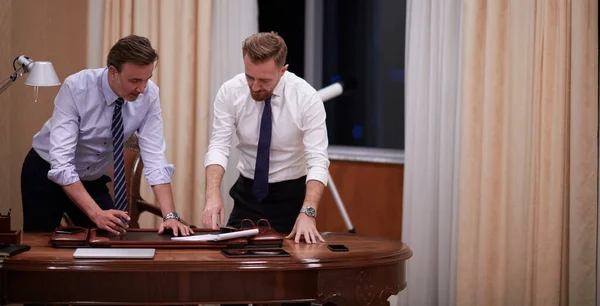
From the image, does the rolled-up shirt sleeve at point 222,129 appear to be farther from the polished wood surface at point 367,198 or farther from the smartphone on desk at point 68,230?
the polished wood surface at point 367,198

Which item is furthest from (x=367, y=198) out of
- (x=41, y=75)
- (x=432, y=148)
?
(x=41, y=75)

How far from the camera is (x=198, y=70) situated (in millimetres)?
4941

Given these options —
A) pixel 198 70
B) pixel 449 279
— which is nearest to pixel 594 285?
pixel 449 279

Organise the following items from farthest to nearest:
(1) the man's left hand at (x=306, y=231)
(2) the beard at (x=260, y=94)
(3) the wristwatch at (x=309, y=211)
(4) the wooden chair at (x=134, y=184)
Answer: (4) the wooden chair at (x=134, y=184) < (2) the beard at (x=260, y=94) < (3) the wristwatch at (x=309, y=211) < (1) the man's left hand at (x=306, y=231)

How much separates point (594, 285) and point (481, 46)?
1.33m

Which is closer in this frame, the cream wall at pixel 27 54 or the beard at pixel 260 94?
the beard at pixel 260 94

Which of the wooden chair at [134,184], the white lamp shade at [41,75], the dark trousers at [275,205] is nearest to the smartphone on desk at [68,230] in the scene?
the dark trousers at [275,205]

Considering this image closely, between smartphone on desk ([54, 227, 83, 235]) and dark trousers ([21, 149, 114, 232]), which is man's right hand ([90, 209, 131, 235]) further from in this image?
dark trousers ([21, 149, 114, 232])

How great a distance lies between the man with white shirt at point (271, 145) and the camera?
321 cm

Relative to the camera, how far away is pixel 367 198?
5285 millimetres

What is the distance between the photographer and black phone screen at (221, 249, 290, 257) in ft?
8.50

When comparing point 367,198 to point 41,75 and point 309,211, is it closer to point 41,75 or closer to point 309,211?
point 309,211

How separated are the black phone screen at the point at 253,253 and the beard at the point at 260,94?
2.54 ft

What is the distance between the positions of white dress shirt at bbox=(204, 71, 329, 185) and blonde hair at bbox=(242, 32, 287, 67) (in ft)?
0.89
